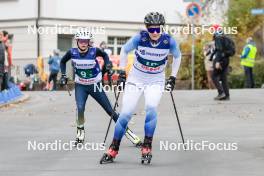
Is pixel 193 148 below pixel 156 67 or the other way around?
below

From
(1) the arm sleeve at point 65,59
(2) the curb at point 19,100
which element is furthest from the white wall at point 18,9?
(1) the arm sleeve at point 65,59

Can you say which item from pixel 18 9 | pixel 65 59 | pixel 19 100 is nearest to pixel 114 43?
pixel 18 9

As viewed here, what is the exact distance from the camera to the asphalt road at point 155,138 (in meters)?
10.6

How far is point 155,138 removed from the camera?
14336mm

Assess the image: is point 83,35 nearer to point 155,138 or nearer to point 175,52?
point 175,52

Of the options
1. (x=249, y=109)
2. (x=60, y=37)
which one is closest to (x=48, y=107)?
(x=249, y=109)

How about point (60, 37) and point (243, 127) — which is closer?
point (243, 127)

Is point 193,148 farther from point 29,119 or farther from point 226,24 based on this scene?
point 226,24

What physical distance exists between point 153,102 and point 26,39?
31.8m

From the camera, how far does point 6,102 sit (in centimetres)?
2256

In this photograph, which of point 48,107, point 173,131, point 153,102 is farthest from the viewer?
point 48,107

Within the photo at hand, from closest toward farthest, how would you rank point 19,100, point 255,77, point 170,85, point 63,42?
point 170,85
point 19,100
point 255,77
point 63,42

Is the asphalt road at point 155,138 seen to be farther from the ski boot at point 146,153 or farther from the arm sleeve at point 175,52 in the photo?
the arm sleeve at point 175,52

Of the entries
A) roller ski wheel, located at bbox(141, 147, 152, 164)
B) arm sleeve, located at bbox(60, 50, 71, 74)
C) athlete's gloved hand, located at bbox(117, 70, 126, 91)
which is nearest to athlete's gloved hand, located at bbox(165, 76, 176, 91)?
athlete's gloved hand, located at bbox(117, 70, 126, 91)
